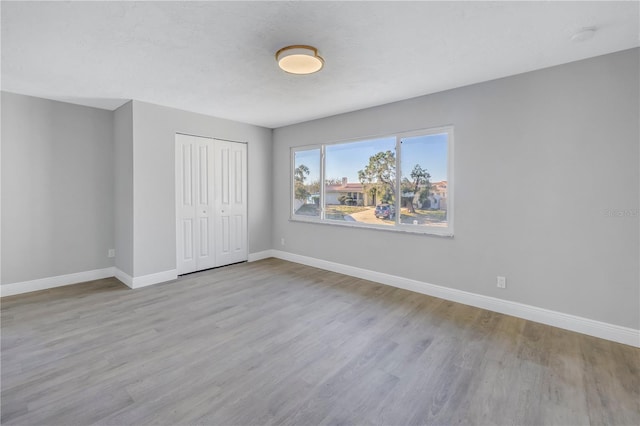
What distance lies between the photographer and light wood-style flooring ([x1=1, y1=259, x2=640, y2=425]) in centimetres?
175

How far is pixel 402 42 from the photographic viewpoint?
93.1 inches

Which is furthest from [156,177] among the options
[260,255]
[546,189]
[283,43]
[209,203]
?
[546,189]

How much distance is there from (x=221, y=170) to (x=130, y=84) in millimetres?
1934

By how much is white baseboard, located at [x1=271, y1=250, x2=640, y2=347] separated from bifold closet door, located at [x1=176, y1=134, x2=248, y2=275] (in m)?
2.15

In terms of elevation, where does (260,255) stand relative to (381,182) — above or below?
below

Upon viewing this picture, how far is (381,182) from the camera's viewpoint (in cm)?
427

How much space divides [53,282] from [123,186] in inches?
62.6

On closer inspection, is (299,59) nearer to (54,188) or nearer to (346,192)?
(346,192)

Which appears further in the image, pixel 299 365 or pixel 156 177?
pixel 156 177

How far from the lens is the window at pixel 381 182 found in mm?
3646

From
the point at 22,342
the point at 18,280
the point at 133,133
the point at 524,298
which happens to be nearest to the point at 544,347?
the point at 524,298

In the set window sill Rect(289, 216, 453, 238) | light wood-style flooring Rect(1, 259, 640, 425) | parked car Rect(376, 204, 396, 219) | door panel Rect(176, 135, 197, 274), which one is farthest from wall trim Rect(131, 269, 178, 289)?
parked car Rect(376, 204, 396, 219)

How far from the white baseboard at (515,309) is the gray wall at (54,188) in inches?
153

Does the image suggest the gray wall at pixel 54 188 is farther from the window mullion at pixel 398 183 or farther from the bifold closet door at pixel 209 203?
the window mullion at pixel 398 183
